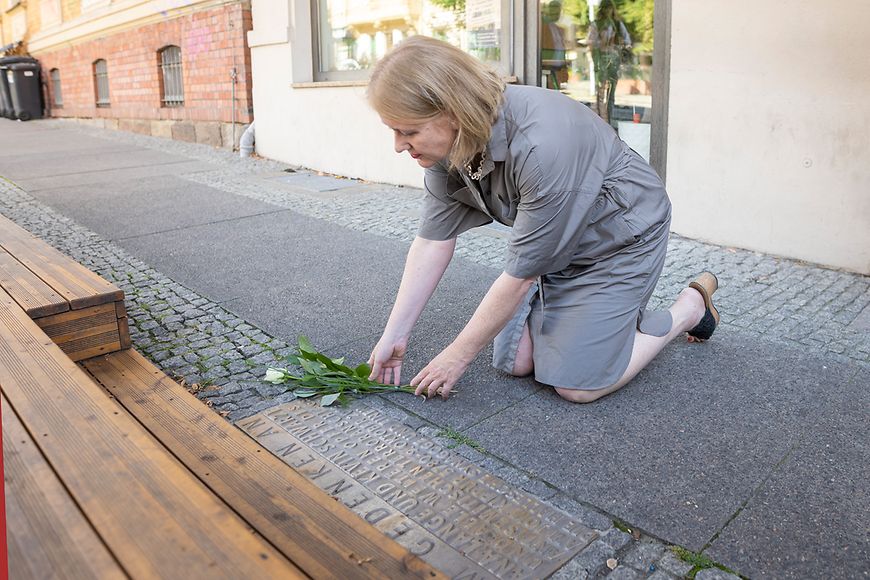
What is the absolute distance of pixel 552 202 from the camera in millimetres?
2293

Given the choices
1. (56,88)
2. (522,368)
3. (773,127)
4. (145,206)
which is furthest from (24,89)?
(522,368)

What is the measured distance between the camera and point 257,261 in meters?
4.76

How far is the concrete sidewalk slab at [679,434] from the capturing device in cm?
213

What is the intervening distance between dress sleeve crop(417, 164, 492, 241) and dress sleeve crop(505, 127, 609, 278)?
44cm

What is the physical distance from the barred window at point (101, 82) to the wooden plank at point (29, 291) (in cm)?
1331

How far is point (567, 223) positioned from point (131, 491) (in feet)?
4.93

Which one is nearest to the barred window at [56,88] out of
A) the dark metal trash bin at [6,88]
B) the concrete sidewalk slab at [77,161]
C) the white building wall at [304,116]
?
the dark metal trash bin at [6,88]

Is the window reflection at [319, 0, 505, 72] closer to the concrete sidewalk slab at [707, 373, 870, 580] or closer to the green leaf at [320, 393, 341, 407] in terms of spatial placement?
the green leaf at [320, 393, 341, 407]

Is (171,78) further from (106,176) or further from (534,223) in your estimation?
(534,223)

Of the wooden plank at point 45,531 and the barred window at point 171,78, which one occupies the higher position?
the barred window at point 171,78

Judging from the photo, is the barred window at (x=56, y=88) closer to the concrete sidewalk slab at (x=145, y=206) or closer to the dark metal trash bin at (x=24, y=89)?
the dark metal trash bin at (x=24, y=89)

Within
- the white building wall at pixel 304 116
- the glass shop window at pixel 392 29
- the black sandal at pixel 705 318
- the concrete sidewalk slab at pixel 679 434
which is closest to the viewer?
the concrete sidewalk slab at pixel 679 434

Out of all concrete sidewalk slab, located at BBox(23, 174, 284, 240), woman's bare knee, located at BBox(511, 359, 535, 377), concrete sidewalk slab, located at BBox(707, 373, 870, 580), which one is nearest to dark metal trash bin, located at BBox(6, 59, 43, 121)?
concrete sidewalk slab, located at BBox(23, 174, 284, 240)

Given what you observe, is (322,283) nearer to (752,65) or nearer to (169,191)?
(752,65)
